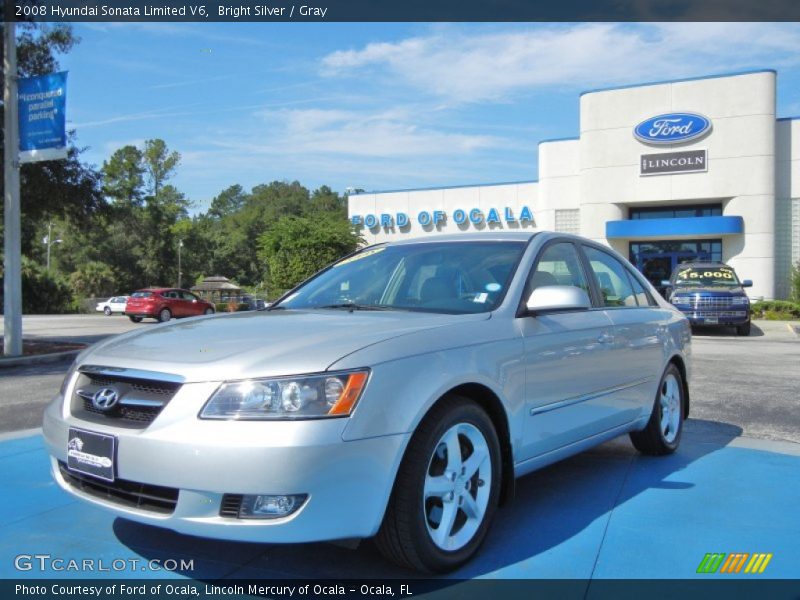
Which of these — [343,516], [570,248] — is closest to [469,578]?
[343,516]

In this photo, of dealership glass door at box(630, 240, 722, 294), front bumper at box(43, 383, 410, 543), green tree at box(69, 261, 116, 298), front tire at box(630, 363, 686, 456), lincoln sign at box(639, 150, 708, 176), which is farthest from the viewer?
green tree at box(69, 261, 116, 298)

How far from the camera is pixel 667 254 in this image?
3256 centimetres

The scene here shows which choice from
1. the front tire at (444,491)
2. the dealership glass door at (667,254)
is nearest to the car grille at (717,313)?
the dealership glass door at (667,254)

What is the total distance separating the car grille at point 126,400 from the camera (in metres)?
2.98

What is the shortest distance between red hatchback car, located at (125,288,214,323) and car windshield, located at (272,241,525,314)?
25.4m

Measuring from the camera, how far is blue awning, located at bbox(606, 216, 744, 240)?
2998 centimetres

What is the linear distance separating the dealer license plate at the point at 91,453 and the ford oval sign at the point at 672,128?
105ft

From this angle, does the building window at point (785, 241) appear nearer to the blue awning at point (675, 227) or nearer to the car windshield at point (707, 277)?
the blue awning at point (675, 227)

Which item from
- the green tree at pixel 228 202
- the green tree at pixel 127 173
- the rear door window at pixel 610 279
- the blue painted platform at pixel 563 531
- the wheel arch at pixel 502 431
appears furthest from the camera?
the green tree at pixel 228 202

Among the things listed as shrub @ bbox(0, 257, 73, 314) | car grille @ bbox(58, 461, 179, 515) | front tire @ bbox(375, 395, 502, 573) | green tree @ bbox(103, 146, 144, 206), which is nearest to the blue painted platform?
front tire @ bbox(375, 395, 502, 573)

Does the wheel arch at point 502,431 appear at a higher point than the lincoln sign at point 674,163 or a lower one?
lower

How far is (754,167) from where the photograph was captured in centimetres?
3009

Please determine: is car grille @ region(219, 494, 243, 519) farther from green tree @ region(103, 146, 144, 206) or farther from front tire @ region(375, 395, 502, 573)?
green tree @ region(103, 146, 144, 206)

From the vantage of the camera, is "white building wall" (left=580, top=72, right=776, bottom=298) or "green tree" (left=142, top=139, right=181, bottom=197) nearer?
"white building wall" (left=580, top=72, right=776, bottom=298)
